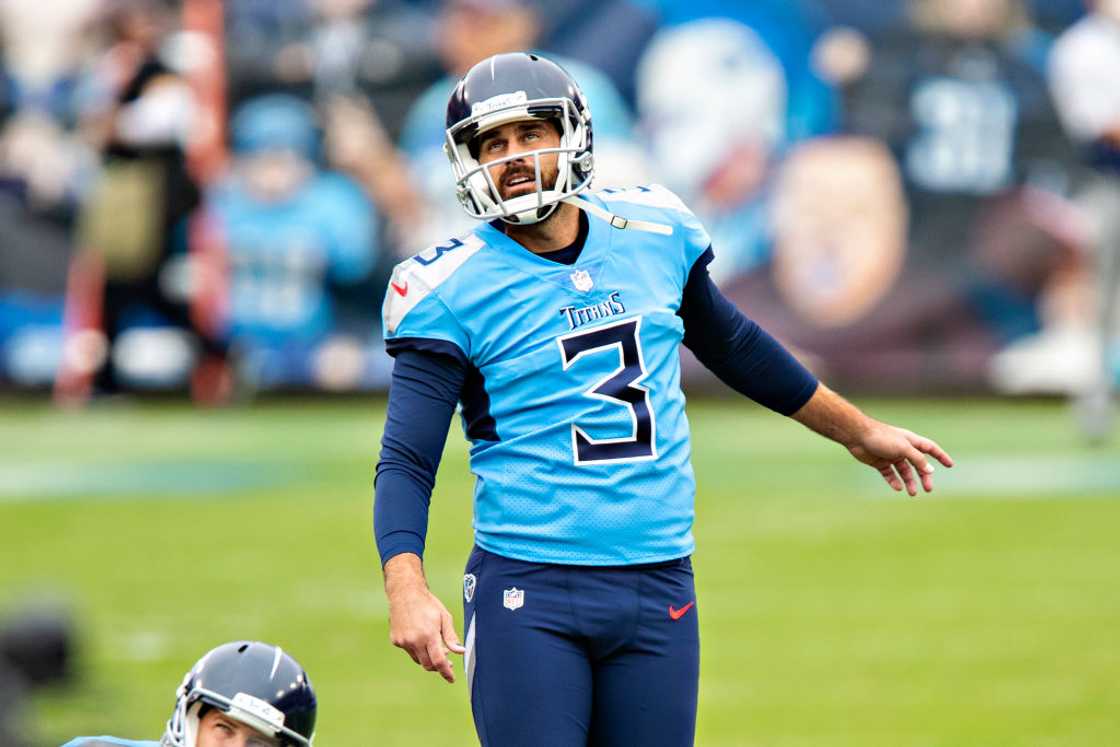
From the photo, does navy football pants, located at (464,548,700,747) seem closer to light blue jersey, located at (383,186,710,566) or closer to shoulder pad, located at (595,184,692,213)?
light blue jersey, located at (383,186,710,566)

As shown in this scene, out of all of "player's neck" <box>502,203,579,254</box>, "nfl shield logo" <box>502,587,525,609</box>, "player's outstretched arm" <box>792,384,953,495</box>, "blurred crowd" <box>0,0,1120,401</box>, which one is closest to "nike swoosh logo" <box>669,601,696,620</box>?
"nfl shield logo" <box>502,587,525,609</box>

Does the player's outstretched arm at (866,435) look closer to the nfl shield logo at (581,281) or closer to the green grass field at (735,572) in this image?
the nfl shield logo at (581,281)

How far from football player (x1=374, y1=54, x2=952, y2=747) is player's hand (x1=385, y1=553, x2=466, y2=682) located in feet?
0.25

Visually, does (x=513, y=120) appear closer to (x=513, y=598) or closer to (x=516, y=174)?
(x=516, y=174)

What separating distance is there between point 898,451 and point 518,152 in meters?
1.06

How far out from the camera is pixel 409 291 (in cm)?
368

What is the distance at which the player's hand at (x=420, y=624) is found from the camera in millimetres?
3381

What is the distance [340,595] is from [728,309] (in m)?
5.33

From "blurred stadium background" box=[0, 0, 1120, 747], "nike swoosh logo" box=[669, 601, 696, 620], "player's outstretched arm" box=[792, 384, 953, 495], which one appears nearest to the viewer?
"nike swoosh logo" box=[669, 601, 696, 620]

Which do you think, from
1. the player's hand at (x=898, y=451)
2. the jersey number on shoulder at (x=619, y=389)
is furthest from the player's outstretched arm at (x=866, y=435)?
the jersey number on shoulder at (x=619, y=389)

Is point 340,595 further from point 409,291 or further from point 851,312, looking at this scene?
point 851,312

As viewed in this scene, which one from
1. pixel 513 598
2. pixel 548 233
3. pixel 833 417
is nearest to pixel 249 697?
pixel 513 598

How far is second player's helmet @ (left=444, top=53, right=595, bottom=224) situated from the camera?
12.1 feet

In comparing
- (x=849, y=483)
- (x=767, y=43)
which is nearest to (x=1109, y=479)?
(x=849, y=483)
